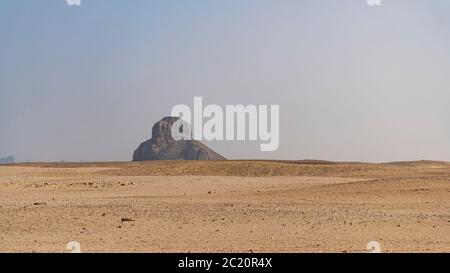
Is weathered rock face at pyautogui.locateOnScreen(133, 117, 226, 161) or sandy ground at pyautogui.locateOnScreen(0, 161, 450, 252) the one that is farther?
weathered rock face at pyautogui.locateOnScreen(133, 117, 226, 161)

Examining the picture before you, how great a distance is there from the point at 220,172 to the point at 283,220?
3692cm

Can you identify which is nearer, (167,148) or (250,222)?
(250,222)

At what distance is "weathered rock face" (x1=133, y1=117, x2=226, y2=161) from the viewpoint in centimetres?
16375

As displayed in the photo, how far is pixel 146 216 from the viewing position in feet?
65.3

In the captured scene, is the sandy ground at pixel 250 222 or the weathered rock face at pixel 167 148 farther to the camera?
the weathered rock face at pixel 167 148

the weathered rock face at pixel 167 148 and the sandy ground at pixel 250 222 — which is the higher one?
the weathered rock face at pixel 167 148

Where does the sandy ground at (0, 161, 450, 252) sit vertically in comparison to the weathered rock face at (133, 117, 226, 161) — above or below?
below

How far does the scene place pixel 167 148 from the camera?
6747 inches

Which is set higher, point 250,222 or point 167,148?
point 167,148

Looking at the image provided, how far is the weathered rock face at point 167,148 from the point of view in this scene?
6447 inches

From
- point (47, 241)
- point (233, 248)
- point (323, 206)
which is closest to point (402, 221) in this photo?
point (323, 206)

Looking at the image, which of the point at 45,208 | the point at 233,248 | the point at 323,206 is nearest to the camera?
the point at 233,248
